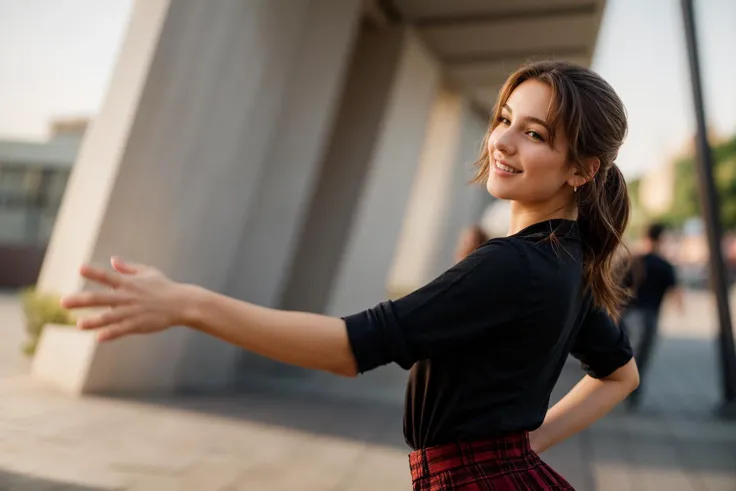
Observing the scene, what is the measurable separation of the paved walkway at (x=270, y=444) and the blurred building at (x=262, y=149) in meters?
0.77

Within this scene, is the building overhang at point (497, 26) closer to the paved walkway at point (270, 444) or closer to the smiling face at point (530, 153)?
the paved walkway at point (270, 444)

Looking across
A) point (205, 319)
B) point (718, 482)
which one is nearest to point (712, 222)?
point (718, 482)

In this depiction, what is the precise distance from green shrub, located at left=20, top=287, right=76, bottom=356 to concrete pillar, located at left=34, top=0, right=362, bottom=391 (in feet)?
0.56

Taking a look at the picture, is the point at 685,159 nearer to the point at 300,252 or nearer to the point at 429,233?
the point at 429,233

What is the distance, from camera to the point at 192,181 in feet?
20.3

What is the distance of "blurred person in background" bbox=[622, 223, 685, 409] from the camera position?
784 centimetres

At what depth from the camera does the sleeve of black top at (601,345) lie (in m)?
1.63

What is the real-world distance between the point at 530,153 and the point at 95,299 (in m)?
0.88

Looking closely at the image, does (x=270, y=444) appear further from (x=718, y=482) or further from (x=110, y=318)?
(x=110, y=318)

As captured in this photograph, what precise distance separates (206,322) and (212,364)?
20.7ft

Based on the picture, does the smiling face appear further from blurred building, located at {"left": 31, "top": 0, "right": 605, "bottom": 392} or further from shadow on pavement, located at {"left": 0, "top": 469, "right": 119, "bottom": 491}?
blurred building, located at {"left": 31, "top": 0, "right": 605, "bottom": 392}

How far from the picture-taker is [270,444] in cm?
515

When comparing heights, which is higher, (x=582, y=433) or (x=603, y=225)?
(x=603, y=225)

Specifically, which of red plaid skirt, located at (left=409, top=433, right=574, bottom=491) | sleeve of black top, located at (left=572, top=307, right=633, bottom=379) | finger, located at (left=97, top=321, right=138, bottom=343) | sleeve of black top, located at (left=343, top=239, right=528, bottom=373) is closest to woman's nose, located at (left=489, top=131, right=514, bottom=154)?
sleeve of black top, located at (left=343, top=239, right=528, bottom=373)
